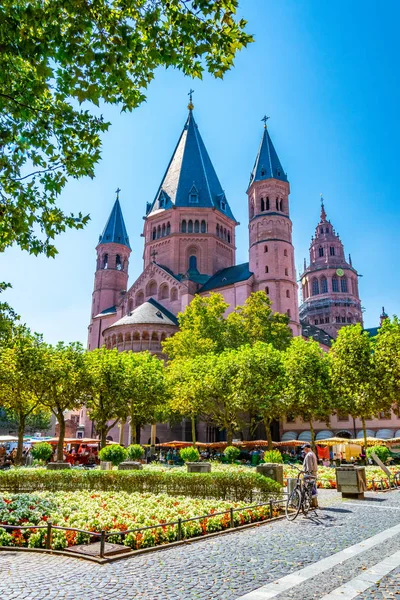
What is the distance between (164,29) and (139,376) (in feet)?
103

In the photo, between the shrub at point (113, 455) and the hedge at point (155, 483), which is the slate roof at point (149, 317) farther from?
the hedge at point (155, 483)

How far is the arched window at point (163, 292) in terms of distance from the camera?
65.6 meters

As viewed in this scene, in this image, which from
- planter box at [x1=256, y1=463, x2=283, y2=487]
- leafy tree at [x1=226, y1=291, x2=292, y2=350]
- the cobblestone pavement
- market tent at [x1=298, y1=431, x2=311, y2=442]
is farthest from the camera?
market tent at [x1=298, y1=431, x2=311, y2=442]

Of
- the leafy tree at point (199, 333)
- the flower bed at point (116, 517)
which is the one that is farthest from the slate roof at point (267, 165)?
the flower bed at point (116, 517)

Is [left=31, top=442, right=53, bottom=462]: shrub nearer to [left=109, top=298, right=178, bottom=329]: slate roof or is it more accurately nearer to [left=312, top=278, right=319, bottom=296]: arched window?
[left=109, top=298, right=178, bottom=329]: slate roof

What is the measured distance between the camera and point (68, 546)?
9.36m

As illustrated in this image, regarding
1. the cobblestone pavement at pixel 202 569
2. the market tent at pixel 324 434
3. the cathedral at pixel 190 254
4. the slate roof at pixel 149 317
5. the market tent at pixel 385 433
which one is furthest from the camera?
the cathedral at pixel 190 254

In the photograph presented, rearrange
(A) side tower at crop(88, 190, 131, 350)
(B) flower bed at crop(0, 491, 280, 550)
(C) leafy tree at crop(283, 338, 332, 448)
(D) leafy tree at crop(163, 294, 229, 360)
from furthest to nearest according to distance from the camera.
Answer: (A) side tower at crop(88, 190, 131, 350) < (D) leafy tree at crop(163, 294, 229, 360) < (C) leafy tree at crop(283, 338, 332, 448) < (B) flower bed at crop(0, 491, 280, 550)

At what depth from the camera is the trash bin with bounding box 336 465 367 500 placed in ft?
54.1

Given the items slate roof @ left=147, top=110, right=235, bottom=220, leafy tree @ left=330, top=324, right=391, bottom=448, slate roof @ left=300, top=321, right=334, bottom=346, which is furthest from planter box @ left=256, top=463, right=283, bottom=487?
slate roof @ left=300, top=321, right=334, bottom=346

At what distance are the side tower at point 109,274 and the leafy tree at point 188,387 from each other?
35.2 m

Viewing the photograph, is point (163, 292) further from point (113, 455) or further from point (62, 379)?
point (113, 455)

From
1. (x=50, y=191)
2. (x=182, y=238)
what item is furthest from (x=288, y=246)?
(x=50, y=191)

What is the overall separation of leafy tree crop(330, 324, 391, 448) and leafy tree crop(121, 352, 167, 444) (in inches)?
541
